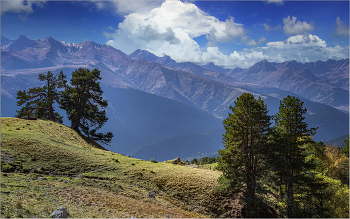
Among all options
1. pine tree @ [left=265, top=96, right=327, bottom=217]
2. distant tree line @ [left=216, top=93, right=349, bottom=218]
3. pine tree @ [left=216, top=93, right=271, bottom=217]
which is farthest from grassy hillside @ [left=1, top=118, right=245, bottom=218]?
pine tree @ [left=265, top=96, right=327, bottom=217]

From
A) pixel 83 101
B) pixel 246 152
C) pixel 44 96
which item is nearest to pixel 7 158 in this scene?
pixel 83 101

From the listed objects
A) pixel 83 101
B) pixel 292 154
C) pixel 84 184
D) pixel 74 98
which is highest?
pixel 74 98

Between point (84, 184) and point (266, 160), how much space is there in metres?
26.1

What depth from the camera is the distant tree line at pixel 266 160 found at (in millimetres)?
26938

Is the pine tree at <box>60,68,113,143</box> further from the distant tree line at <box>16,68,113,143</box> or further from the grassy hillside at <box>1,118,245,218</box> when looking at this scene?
the grassy hillside at <box>1,118,245,218</box>

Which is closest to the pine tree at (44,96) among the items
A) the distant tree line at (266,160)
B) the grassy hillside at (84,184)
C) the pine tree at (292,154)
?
the grassy hillside at (84,184)

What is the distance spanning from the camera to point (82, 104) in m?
53.5

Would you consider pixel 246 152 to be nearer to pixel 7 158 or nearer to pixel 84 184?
pixel 84 184

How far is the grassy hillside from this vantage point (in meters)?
15.8

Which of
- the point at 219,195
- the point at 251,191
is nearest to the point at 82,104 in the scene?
the point at 219,195

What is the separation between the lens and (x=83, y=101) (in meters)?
52.9

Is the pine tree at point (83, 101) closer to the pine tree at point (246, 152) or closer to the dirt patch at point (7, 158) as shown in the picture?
the dirt patch at point (7, 158)

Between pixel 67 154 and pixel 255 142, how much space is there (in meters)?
29.8

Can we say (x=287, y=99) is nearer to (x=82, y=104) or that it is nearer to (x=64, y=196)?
(x=64, y=196)
